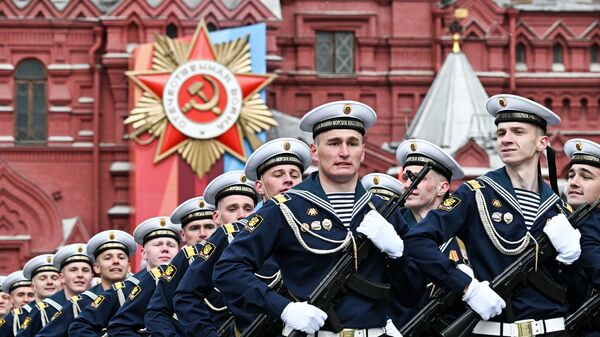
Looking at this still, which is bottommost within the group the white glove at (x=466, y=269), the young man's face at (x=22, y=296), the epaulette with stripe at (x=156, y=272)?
the young man's face at (x=22, y=296)

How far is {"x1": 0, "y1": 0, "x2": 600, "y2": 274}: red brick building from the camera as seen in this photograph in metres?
29.4

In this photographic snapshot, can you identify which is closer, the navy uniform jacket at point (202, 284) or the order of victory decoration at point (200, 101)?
the navy uniform jacket at point (202, 284)

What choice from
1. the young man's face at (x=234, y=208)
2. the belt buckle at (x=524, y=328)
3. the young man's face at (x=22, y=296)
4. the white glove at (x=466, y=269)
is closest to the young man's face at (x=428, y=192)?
the young man's face at (x=234, y=208)

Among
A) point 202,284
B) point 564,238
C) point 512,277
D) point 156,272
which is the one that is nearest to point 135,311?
point 156,272

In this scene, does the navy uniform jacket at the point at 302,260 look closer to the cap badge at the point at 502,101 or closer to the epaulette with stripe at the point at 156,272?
the cap badge at the point at 502,101

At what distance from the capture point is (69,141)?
29.9 meters

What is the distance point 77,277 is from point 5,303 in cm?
472

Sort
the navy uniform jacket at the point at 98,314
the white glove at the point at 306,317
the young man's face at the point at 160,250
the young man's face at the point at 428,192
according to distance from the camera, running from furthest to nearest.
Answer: the young man's face at the point at 160,250
the navy uniform jacket at the point at 98,314
the young man's face at the point at 428,192
the white glove at the point at 306,317

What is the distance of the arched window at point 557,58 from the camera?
32031mm

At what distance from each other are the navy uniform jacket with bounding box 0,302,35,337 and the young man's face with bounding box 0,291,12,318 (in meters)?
2.21

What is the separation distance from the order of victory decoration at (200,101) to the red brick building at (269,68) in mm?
1107

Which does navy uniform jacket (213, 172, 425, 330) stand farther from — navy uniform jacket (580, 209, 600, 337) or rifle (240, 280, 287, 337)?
navy uniform jacket (580, 209, 600, 337)

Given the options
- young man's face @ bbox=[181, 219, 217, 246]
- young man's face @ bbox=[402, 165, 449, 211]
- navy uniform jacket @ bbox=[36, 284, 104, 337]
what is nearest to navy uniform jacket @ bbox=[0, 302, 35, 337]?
navy uniform jacket @ bbox=[36, 284, 104, 337]

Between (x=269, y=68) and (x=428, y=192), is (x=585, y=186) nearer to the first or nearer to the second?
(x=428, y=192)
